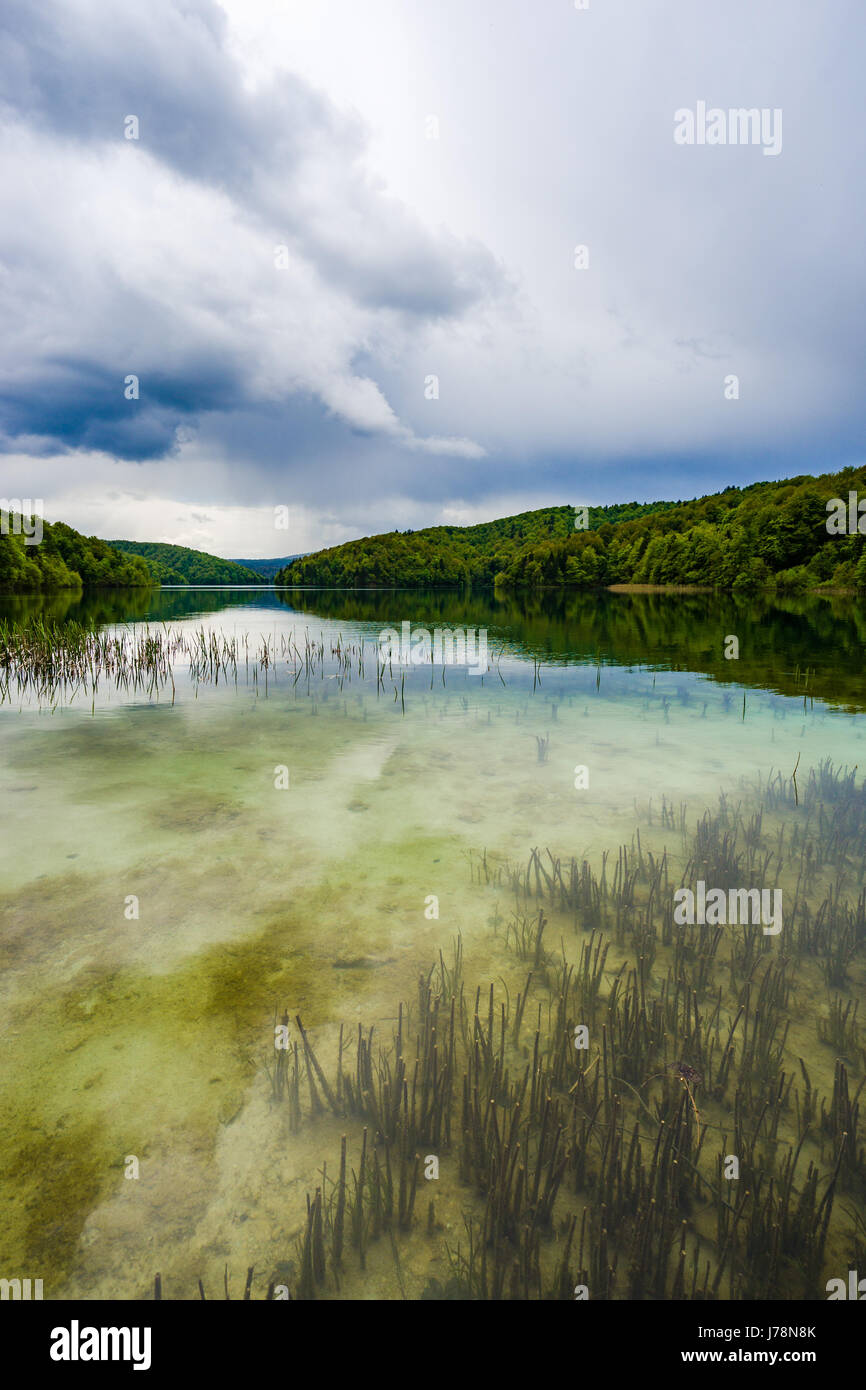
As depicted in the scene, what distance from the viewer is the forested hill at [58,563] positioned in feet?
336

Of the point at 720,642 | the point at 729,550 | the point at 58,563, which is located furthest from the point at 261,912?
the point at 58,563

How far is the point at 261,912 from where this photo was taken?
6.99 m

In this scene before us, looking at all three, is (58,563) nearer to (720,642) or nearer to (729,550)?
(720,642)

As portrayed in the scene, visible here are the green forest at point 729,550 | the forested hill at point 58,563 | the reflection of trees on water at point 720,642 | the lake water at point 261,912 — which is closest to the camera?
the lake water at point 261,912

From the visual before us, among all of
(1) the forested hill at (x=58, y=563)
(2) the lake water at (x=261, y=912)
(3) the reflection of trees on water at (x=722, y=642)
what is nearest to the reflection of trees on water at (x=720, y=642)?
(3) the reflection of trees on water at (x=722, y=642)

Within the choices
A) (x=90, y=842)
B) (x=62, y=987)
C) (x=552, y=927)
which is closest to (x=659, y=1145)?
(x=552, y=927)

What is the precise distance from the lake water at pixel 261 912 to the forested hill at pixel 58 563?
105 metres

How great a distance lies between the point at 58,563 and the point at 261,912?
137 metres

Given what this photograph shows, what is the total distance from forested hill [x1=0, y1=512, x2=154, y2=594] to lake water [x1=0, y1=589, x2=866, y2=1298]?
105193mm

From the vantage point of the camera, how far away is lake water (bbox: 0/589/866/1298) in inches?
141

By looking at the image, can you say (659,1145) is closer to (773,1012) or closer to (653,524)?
(773,1012)

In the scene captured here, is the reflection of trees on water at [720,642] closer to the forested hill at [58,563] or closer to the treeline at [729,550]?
the treeline at [729,550]

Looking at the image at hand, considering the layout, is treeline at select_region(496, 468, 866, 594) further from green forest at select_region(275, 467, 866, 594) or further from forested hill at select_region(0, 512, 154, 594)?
forested hill at select_region(0, 512, 154, 594)

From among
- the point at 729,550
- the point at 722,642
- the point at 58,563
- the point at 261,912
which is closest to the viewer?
the point at 261,912
